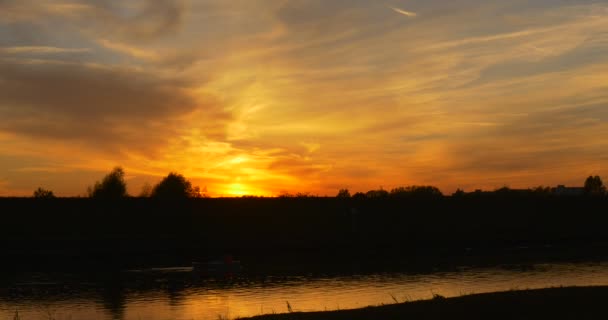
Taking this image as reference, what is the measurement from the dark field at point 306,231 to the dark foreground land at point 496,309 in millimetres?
→ 44472

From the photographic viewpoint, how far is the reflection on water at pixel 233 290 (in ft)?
132

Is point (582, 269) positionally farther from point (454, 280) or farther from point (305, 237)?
point (305, 237)

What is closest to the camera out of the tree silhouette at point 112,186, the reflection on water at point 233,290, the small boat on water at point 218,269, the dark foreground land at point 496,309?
the dark foreground land at point 496,309

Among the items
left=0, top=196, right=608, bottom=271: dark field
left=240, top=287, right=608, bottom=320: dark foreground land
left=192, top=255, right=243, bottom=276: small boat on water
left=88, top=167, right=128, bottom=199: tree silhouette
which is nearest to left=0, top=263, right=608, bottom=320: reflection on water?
left=192, top=255, right=243, bottom=276: small boat on water

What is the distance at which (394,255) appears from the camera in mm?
86625

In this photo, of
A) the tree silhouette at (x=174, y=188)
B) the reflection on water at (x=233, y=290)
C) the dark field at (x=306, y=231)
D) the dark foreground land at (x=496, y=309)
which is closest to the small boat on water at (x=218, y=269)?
the reflection on water at (x=233, y=290)

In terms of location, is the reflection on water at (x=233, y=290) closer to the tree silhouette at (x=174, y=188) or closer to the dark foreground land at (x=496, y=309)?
the dark foreground land at (x=496, y=309)

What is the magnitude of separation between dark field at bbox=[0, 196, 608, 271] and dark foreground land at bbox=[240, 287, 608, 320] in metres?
44.5

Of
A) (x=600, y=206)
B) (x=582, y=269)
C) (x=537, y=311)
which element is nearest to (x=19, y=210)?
(x=582, y=269)

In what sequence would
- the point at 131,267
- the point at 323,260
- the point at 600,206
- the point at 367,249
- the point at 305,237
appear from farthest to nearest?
the point at 600,206 < the point at 305,237 < the point at 367,249 < the point at 323,260 < the point at 131,267

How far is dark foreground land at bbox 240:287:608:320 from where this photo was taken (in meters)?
20.7

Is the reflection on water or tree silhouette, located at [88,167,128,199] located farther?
tree silhouette, located at [88,167,128,199]

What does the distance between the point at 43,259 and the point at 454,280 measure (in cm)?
5253

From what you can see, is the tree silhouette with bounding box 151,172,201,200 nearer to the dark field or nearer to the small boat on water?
the dark field
